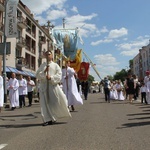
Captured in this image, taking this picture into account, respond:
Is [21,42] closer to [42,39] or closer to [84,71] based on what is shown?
[84,71]

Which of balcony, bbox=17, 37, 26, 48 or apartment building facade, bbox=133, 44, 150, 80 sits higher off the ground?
apartment building facade, bbox=133, 44, 150, 80

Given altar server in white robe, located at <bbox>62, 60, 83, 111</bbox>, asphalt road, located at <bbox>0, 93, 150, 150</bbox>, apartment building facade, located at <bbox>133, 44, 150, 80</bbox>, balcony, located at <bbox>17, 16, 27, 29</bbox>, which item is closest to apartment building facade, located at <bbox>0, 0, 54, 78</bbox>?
balcony, located at <bbox>17, 16, 27, 29</bbox>

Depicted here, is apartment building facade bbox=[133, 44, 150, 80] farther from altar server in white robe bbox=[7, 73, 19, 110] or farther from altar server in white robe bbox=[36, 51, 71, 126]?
altar server in white robe bbox=[36, 51, 71, 126]

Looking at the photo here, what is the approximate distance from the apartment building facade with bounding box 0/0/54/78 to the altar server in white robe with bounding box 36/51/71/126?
1310 inches

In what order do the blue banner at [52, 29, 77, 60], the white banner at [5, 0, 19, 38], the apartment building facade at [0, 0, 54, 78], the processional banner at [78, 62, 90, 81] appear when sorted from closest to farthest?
the white banner at [5, 0, 19, 38] < the blue banner at [52, 29, 77, 60] < the processional banner at [78, 62, 90, 81] < the apartment building facade at [0, 0, 54, 78]

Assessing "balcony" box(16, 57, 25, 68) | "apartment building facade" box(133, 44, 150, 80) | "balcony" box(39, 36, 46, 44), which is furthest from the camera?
"apartment building facade" box(133, 44, 150, 80)

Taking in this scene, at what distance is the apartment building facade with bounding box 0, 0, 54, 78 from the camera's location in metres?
48.0

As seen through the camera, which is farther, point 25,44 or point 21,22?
point 25,44

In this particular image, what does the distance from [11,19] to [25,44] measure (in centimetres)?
3180

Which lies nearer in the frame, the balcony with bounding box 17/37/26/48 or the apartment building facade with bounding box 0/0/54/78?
the apartment building facade with bounding box 0/0/54/78

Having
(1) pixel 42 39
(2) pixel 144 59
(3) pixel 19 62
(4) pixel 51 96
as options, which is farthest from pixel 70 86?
(2) pixel 144 59

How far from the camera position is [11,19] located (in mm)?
23688

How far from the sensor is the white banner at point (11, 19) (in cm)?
2311

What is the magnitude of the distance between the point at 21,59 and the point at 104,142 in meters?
45.8
